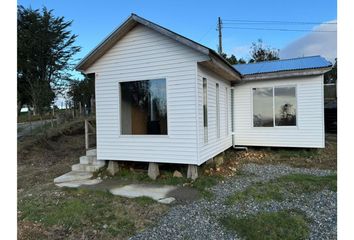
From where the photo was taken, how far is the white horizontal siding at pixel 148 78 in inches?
270

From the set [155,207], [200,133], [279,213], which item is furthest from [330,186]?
[155,207]

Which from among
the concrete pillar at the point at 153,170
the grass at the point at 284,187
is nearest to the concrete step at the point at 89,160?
the concrete pillar at the point at 153,170

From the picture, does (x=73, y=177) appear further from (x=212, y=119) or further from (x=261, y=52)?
(x=261, y=52)

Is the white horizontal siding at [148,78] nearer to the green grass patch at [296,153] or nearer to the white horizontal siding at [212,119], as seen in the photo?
the white horizontal siding at [212,119]

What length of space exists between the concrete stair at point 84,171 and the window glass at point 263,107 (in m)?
6.07

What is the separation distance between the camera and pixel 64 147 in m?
12.7

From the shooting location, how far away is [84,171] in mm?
8289

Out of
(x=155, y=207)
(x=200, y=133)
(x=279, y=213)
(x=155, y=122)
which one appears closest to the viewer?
(x=279, y=213)

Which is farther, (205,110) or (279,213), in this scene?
(205,110)

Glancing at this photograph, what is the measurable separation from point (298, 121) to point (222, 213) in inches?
258

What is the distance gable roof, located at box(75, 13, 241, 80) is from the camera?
6.51 meters
